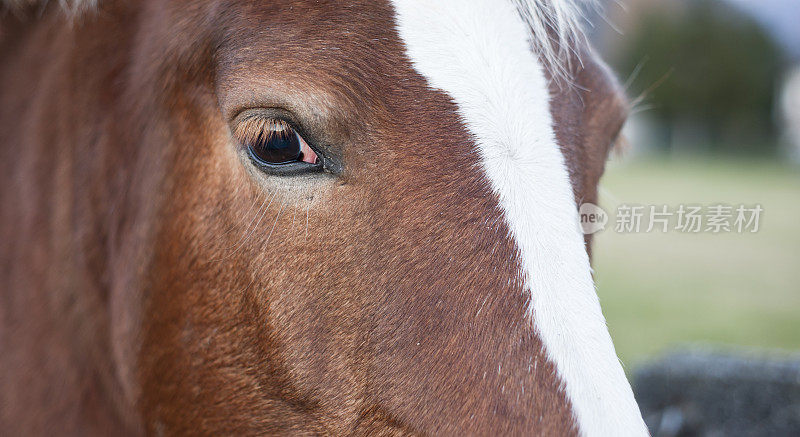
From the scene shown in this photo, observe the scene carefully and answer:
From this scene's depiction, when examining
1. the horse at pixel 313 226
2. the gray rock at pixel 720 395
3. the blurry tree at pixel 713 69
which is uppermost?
the horse at pixel 313 226

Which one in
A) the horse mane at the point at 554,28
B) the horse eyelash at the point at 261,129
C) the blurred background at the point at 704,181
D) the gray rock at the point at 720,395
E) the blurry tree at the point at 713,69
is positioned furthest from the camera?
the blurry tree at the point at 713,69

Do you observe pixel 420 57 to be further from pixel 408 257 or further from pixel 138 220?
pixel 138 220

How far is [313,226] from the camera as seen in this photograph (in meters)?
1.13

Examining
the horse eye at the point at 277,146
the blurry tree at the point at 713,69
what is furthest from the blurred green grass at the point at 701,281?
the blurry tree at the point at 713,69

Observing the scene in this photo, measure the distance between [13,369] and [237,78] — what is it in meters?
Result: 0.97

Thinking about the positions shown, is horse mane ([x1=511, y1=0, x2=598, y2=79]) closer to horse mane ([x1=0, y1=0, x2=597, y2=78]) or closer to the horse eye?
horse mane ([x1=0, y1=0, x2=597, y2=78])

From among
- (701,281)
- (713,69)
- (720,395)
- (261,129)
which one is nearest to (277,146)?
(261,129)

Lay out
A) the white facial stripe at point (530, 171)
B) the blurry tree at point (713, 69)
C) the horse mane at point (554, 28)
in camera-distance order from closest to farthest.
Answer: the white facial stripe at point (530, 171), the horse mane at point (554, 28), the blurry tree at point (713, 69)

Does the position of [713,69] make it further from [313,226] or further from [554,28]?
[313,226]

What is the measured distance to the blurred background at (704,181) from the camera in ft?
17.4

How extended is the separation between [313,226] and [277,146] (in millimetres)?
165

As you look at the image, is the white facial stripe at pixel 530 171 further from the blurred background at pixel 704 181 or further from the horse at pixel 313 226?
the blurred background at pixel 704 181

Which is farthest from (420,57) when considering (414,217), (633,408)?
(633,408)

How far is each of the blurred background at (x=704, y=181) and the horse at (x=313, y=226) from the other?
0.75 metres
